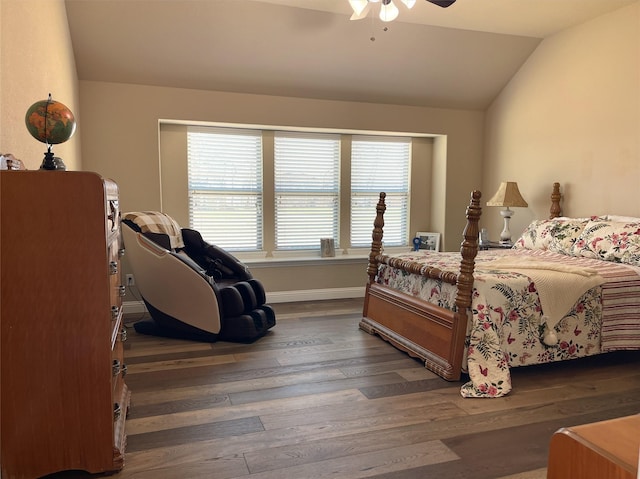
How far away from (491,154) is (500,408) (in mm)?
3692

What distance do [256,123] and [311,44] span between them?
3.18 feet

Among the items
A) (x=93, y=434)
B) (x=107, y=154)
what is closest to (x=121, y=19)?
(x=107, y=154)

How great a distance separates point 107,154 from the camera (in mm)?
4293

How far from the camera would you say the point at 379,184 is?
18.2 feet

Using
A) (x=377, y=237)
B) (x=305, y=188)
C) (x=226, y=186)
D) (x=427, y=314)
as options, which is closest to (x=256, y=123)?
(x=226, y=186)

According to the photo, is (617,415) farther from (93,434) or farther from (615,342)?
(93,434)

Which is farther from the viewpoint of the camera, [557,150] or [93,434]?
[557,150]

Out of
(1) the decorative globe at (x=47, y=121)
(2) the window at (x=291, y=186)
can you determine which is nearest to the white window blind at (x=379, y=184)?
(2) the window at (x=291, y=186)

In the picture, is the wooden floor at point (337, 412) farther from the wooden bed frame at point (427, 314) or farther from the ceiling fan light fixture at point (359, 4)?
the ceiling fan light fixture at point (359, 4)

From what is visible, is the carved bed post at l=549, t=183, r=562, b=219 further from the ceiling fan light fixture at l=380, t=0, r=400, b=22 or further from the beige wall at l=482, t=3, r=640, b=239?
the ceiling fan light fixture at l=380, t=0, r=400, b=22

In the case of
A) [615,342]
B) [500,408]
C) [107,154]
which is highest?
[107,154]

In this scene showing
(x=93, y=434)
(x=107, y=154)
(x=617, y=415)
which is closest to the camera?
(x=93, y=434)

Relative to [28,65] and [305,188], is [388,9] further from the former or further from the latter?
[305,188]

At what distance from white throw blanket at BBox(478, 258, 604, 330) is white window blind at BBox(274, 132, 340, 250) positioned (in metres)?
2.71
